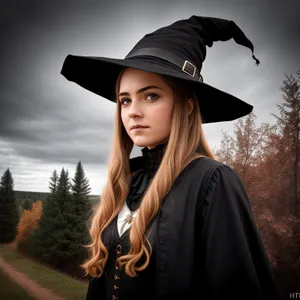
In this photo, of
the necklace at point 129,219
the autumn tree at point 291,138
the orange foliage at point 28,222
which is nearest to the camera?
the necklace at point 129,219

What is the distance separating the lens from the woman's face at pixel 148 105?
4.33ft

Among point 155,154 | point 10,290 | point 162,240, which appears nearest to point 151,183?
point 155,154

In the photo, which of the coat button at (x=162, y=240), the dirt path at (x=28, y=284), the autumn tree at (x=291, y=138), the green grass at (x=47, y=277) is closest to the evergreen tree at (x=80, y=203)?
the green grass at (x=47, y=277)

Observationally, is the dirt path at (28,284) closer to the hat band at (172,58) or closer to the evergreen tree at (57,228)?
the evergreen tree at (57,228)

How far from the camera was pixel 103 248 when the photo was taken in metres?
1.34

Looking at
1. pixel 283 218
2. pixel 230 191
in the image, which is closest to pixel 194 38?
pixel 230 191

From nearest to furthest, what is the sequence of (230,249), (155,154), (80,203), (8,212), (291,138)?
(230,249) < (155,154) < (291,138) < (8,212) < (80,203)

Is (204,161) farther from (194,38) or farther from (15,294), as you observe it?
(15,294)

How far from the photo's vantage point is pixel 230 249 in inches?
40.5

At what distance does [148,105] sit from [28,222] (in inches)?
613

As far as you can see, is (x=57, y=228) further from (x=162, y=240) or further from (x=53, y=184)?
(x=162, y=240)

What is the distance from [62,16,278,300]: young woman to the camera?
1055mm

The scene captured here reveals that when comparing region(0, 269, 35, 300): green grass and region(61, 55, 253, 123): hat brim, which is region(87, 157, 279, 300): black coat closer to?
region(61, 55, 253, 123): hat brim

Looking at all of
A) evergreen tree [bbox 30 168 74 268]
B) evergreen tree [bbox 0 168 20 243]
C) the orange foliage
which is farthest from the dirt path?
the orange foliage
